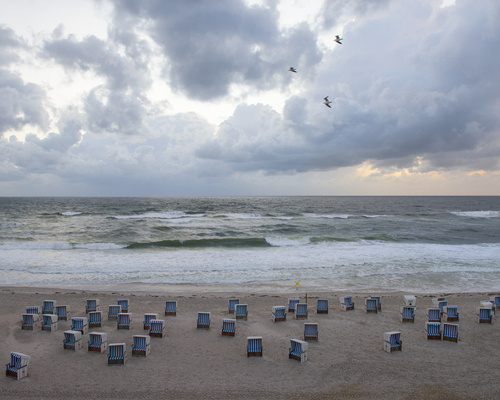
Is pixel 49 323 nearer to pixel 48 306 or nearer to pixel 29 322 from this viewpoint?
pixel 29 322

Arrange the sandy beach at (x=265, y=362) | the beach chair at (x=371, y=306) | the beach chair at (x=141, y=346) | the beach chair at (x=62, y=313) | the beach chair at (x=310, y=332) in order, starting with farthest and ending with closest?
the beach chair at (x=371, y=306)
the beach chair at (x=62, y=313)
the beach chair at (x=310, y=332)
the beach chair at (x=141, y=346)
the sandy beach at (x=265, y=362)

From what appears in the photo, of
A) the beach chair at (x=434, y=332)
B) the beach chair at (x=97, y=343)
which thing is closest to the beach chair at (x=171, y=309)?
the beach chair at (x=97, y=343)

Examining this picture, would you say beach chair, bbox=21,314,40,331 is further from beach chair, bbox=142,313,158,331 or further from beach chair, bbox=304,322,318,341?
beach chair, bbox=304,322,318,341

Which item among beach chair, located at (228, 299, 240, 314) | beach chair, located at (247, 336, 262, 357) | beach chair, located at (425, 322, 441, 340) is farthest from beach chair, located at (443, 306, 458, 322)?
beach chair, located at (228, 299, 240, 314)

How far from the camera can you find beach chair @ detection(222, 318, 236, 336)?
11508 mm

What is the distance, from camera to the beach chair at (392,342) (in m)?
10.3

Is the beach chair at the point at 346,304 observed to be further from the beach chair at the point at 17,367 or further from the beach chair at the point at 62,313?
the beach chair at the point at 17,367

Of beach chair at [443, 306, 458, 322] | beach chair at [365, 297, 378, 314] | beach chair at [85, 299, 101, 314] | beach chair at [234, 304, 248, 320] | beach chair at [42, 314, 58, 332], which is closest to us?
beach chair at [42, 314, 58, 332]

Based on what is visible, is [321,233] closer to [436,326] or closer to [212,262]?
[212,262]

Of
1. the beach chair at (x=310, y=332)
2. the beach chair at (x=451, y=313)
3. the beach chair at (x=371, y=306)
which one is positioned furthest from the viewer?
the beach chair at (x=371, y=306)

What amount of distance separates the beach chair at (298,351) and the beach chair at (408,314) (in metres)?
5.48

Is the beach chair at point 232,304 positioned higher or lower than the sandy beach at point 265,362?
higher

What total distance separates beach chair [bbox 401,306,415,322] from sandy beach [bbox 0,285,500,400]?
0.79 feet

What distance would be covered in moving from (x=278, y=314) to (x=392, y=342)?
4.18 metres
